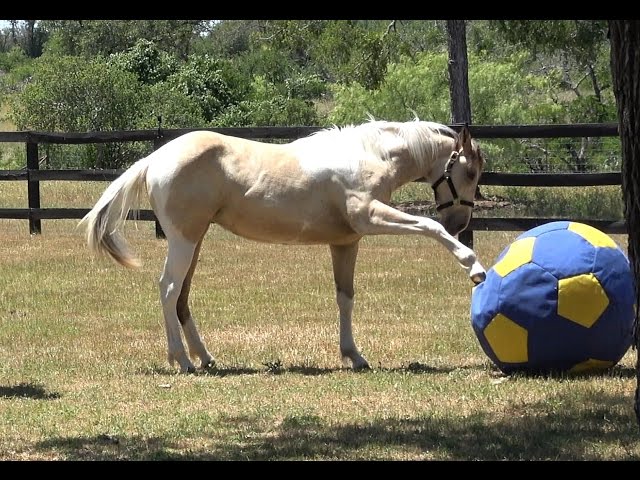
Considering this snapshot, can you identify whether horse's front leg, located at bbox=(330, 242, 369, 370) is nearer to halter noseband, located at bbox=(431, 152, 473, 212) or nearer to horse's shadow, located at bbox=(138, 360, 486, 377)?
horse's shadow, located at bbox=(138, 360, 486, 377)

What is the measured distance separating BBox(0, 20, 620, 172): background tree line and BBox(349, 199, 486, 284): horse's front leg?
950 cm

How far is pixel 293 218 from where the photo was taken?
9164mm

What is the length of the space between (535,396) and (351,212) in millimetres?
2271

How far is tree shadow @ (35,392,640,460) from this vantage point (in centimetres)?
604

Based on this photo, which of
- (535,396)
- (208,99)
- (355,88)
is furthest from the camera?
(208,99)

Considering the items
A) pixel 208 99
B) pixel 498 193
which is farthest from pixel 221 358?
pixel 208 99

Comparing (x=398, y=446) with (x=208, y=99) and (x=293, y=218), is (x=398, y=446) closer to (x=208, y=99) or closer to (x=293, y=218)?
(x=293, y=218)

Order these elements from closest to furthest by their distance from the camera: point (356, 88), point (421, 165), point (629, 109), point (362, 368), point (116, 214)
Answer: point (629, 109), point (362, 368), point (116, 214), point (421, 165), point (356, 88)

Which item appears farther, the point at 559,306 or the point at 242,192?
the point at 242,192

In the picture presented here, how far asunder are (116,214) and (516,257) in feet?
10.6

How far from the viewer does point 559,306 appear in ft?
25.5

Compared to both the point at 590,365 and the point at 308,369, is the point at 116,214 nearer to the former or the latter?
the point at 308,369

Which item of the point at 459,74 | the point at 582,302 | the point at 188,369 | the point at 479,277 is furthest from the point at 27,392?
the point at 459,74

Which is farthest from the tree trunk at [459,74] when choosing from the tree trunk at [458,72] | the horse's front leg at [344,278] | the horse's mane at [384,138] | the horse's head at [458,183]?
the horse's front leg at [344,278]
